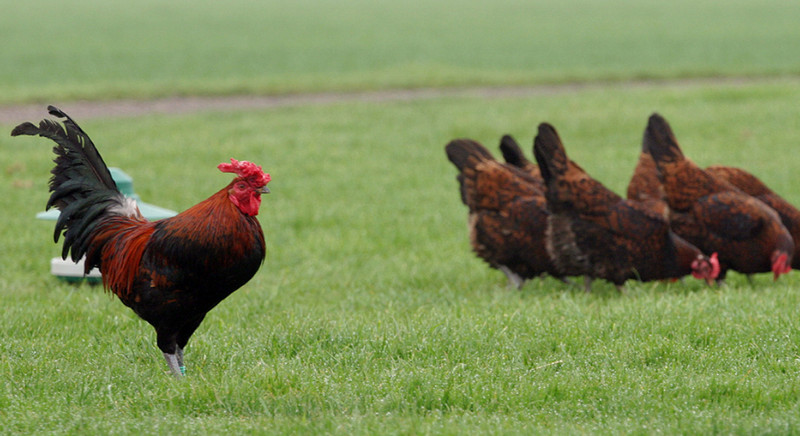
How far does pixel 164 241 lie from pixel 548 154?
4.10 metres

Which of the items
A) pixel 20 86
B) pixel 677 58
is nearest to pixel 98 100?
pixel 20 86

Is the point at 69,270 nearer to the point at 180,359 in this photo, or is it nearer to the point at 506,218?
the point at 180,359

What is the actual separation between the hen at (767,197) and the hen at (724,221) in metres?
0.24

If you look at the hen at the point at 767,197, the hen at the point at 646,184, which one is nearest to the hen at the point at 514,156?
the hen at the point at 646,184

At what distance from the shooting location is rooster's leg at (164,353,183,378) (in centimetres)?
503

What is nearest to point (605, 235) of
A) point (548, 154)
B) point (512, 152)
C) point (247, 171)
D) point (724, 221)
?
point (548, 154)

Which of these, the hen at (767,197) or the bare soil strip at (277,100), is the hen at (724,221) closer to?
the hen at (767,197)

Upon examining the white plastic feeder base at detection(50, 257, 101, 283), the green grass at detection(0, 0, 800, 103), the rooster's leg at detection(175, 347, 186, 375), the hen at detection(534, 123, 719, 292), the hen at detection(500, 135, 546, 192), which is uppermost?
the green grass at detection(0, 0, 800, 103)

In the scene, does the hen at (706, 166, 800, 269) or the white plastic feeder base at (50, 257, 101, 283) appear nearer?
the white plastic feeder base at (50, 257, 101, 283)

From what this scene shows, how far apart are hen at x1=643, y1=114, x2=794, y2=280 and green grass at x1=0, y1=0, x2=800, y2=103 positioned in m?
16.6

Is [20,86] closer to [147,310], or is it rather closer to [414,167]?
[414,167]

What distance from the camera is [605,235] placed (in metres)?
7.86

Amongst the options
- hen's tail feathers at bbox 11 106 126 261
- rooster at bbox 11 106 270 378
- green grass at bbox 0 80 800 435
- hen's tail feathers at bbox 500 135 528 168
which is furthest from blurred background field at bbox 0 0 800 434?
hen's tail feathers at bbox 500 135 528 168

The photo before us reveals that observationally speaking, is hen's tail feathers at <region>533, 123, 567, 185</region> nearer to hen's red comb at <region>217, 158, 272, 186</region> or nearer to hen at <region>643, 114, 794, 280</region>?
hen at <region>643, 114, 794, 280</region>
